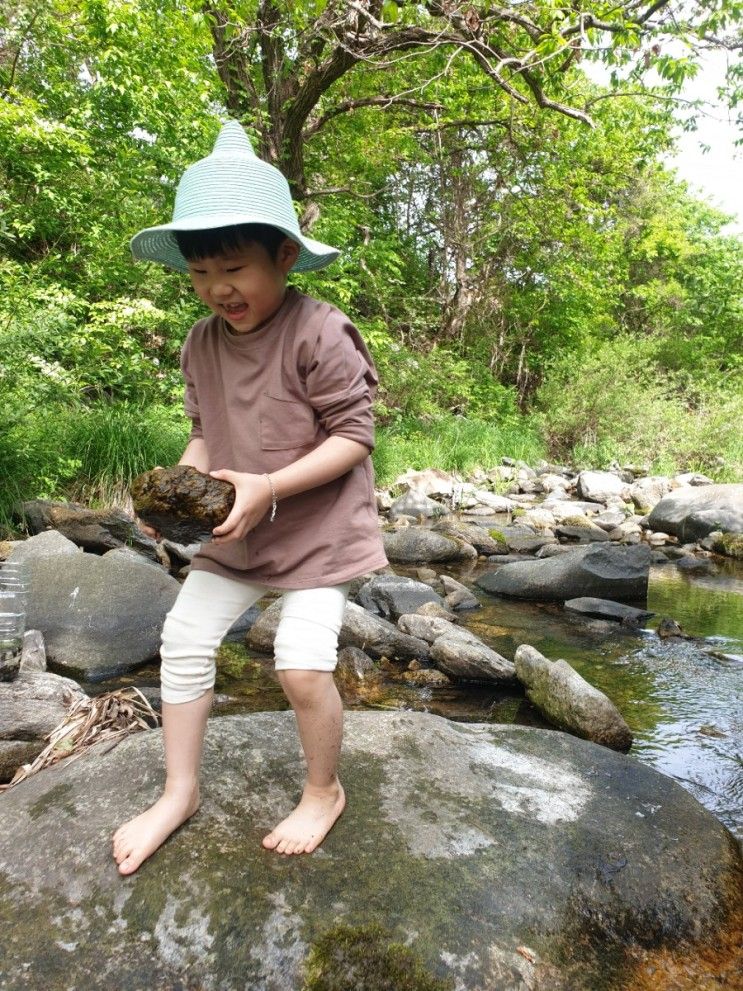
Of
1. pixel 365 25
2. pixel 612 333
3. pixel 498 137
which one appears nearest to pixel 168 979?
pixel 365 25

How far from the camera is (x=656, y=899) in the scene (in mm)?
1826

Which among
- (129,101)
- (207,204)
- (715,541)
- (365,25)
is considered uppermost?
(365,25)

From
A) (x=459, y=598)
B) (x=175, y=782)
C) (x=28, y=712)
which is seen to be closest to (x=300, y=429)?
(x=175, y=782)

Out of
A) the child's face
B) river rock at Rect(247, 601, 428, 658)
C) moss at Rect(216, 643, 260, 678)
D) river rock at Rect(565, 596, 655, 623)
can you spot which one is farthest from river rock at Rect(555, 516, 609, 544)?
the child's face

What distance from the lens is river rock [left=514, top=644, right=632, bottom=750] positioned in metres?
3.29

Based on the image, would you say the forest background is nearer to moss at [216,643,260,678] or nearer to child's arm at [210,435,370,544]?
moss at [216,643,260,678]

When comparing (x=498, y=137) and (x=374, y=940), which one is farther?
(x=498, y=137)

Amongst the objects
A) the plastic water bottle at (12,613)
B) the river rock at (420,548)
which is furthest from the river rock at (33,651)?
the river rock at (420,548)

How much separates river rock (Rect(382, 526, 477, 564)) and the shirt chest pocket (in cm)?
558

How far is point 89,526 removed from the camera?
20.0ft

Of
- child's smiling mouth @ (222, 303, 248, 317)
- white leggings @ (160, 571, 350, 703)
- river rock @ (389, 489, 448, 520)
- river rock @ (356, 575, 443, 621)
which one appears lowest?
river rock @ (389, 489, 448, 520)

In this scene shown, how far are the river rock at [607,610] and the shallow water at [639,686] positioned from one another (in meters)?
0.09

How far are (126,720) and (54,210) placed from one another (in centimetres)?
932

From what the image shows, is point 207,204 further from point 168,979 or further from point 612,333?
point 612,333
